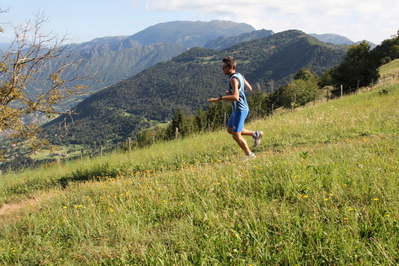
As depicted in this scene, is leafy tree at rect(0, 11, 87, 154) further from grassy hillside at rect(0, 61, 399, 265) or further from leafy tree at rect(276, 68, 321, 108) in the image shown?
leafy tree at rect(276, 68, 321, 108)

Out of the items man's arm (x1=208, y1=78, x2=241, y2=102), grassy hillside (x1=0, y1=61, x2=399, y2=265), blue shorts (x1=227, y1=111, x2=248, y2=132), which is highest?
man's arm (x1=208, y1=78, x2=241, y2=102)

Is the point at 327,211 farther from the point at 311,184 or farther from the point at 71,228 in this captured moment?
the point at 71,228

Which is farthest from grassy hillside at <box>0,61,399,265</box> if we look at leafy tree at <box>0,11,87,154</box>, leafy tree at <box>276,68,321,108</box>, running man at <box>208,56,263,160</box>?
leafy tree at <box>276,68,321,108</box>

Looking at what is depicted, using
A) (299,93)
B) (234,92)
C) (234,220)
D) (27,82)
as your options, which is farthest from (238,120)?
(299,93)

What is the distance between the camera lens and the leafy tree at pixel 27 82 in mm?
9062

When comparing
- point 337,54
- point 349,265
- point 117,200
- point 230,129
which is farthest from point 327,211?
point 337,54

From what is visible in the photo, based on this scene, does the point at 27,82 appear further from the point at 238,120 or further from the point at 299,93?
the point at 299,93

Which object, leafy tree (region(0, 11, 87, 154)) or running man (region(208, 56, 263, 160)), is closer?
running man (region(208, 56, 263, 160))

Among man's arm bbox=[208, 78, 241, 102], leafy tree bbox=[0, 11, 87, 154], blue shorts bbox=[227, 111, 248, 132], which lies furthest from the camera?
leafy tree bbox=[0, 11, 87, 154]

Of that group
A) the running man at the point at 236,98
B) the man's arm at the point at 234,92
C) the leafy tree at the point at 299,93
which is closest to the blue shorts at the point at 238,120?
the running man at the point at 236,98

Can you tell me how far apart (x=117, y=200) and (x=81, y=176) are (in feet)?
14.3

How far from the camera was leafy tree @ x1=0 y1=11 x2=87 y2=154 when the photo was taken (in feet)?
29.7

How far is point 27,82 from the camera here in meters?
9.65

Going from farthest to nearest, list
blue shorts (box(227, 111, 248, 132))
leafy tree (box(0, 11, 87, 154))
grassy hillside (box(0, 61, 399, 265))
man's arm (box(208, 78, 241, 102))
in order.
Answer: leafy tree (box(0, 11, 87, 154))
blue shorts (box(227, 111, 248, 132))
man's arm (box(208, 78, 241, 102))
grassy hillside (box(0, 61, 399, 265))
